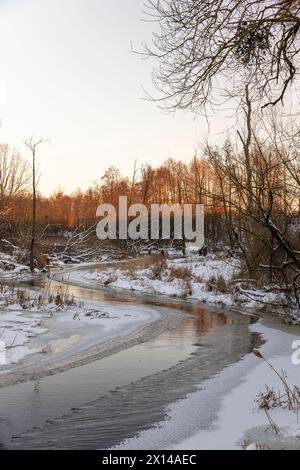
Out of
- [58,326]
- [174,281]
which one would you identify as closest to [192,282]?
[174,281]

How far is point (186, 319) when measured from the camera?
13398 millimetres

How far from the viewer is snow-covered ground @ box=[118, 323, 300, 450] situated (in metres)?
4.52

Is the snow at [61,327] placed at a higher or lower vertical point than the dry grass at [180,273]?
lower

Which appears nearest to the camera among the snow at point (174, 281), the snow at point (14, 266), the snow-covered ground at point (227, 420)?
the snow-covered ground at point (227, 420)

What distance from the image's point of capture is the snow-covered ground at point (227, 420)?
178 inches

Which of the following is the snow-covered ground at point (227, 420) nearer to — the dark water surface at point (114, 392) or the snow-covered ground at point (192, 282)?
the dark water surface at point (114, 392)

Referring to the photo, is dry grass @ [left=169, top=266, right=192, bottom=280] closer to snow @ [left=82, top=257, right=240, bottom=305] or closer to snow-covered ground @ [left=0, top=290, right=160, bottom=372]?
snow @ [left=82, top=257, right=240, bottom=305]

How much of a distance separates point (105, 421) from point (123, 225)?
42.0 meters

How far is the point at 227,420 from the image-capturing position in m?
5.29

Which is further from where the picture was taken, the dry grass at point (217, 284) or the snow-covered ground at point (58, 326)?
the dry grass at point (217, 284)

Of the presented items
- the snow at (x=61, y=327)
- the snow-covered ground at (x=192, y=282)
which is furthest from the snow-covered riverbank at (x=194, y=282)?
the snow at (x=61, y=327)

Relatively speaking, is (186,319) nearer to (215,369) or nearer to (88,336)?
(88,336)

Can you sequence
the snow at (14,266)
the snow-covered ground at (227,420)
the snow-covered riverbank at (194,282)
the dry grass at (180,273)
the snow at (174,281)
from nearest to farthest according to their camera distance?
the snow-covered ground at (227,420) < the snow-covered riverbank at (194,282) < the snow at (174,281) < the dry grass at (180,273) < the snow at (14,266)

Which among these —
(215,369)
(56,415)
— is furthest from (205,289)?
(56,415)
